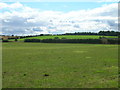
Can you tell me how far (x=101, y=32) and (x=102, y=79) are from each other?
576 ft

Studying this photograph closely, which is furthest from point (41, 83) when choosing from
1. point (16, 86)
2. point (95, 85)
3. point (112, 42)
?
point (112, 42)

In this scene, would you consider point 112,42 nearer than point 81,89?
No

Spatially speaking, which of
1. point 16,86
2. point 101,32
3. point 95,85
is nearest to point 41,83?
point 16,86

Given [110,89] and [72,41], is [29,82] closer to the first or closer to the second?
[110,89]

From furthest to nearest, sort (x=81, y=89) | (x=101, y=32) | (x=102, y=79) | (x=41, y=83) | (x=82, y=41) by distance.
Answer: (x=101, y=32) → (x=82, y=41) → (x=102, y=79) → (x=41, y=83) → (x=81, y=89)

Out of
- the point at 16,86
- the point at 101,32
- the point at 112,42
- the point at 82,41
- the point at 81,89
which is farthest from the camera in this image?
the point at 101,32

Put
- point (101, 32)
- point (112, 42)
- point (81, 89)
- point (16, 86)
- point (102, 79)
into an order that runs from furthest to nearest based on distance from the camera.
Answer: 1. point (101, 32)
2. point (112, 42)
3. point (102, 79)
4. point (16, 86)
5. point (81, 89)

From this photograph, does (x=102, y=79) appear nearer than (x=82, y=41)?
Yes

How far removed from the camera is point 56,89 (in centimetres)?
1010

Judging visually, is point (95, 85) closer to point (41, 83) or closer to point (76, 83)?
point (76, 83)

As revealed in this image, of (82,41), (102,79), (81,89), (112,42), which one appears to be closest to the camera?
(81,89)

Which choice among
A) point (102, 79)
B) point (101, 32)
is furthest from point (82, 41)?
point (102, 79)

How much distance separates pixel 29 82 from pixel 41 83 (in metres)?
0.84

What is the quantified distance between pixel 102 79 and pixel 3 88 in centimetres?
652
